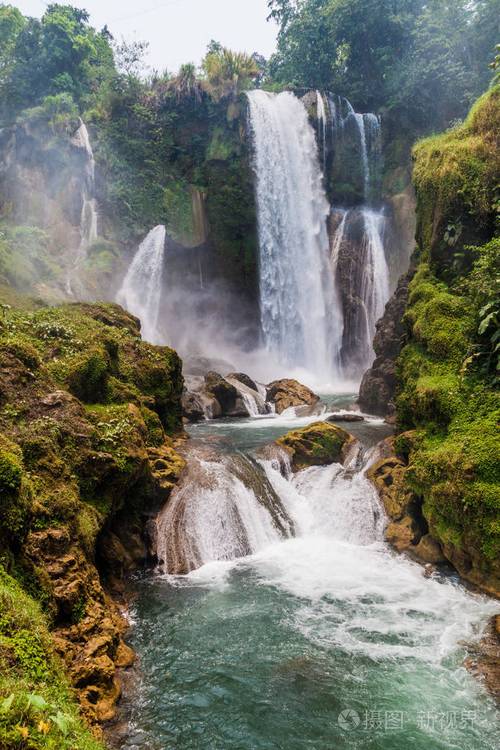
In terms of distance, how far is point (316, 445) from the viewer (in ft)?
41.0

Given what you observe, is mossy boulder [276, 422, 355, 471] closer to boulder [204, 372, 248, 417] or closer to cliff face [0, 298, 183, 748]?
cliff face [0, 298, 183, 748]

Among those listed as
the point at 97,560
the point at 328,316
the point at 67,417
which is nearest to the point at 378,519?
the point at 97,560

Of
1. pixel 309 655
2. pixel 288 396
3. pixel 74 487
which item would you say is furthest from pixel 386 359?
pixel 74 487

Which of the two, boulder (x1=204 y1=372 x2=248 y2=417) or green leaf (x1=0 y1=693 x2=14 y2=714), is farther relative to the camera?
boulder (x1=204 y1=372 x2=248 y2=417)

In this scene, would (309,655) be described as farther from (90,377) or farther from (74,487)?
(90,377)

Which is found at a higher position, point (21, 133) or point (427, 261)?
point (21, 133)

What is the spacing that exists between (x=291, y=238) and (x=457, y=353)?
1916 cm

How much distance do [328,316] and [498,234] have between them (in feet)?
53.5

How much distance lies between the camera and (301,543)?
1014 centimetres

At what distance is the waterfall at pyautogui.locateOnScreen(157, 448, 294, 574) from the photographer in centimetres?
959

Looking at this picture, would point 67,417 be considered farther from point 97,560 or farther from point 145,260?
point 145,260

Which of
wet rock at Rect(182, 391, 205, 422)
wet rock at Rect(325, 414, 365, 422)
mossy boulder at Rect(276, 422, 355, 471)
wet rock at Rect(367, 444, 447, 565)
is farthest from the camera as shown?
wet rock at Rect(182, 391, 205, 422)

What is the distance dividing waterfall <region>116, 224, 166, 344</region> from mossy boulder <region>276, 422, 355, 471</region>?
1427 centimetres

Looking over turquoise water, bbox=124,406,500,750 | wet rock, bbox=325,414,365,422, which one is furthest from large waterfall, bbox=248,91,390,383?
turquoise water, bbox=124,406,500,750
